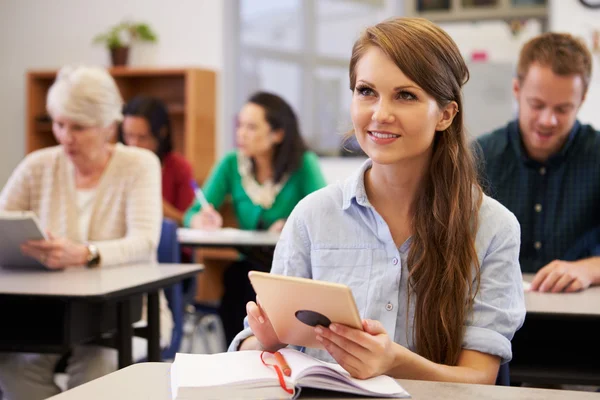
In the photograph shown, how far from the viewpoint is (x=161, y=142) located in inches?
176

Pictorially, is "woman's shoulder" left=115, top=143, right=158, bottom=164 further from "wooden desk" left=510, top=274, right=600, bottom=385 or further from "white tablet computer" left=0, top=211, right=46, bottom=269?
"wooden desk" left=510, top=274, right=600, bottom=385

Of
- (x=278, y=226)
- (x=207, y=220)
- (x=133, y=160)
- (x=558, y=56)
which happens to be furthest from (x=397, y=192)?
(x=207, y=220)

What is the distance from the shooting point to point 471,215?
1521 millimetres

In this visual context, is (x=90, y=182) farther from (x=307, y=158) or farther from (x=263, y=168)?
(x=307, y=158)

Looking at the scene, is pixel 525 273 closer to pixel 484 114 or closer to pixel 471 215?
pixel 471 215

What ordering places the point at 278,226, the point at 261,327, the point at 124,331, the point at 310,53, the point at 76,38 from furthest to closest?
the point at 76,38
the point at 310,53
the point at 278,226
the point at 124,331
the point at 261,327

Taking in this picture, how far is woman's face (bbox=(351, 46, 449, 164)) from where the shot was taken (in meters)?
1.44

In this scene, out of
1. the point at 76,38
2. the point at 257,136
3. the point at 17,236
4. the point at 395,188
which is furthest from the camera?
the point at 76,38

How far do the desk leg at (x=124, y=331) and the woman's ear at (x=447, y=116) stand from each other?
1153 mm

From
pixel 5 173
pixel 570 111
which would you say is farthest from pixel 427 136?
pixel 5 173

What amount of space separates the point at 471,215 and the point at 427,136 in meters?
0.17

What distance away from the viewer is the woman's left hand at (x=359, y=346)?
121cm

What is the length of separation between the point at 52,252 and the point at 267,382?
4.76 feet

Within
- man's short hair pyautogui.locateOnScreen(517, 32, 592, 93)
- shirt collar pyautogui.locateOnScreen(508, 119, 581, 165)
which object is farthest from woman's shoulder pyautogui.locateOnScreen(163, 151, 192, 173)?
man's short hair pyautogui.locateOnScreen(517, 32, 592, 93)
